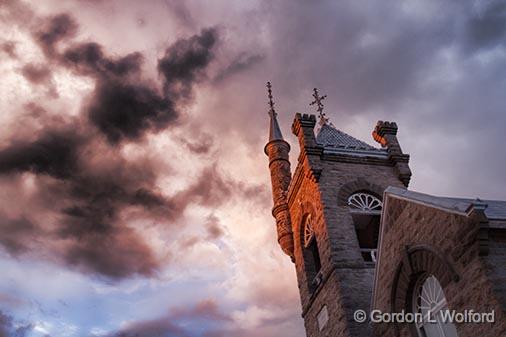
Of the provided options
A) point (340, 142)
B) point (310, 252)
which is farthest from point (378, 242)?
point (340, 142)

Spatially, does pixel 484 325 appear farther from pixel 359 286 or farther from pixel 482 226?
pixel 359 286

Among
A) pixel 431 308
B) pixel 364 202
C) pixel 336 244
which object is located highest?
pixel 364 202

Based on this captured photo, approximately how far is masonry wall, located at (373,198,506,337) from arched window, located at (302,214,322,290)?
7705 mm

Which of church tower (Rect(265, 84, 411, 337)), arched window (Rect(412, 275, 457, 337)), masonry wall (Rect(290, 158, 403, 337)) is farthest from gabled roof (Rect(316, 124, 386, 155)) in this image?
arched window (Rect(412, 275, 457, 337))

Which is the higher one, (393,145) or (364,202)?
(393,145)

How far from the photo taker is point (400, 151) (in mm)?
23000

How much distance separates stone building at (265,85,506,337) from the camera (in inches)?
391

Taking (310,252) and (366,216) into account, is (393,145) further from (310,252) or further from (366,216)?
(310,252)

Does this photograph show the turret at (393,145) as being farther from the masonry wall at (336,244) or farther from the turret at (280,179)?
the turret at (280,179)

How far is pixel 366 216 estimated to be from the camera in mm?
20797

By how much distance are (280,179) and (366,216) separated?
20.5 feet

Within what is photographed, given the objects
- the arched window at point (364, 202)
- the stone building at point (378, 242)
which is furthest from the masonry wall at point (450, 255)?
the arched window at point (364, 202)

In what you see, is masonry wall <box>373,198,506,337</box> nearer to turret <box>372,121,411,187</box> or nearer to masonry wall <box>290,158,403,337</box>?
masonry wall <box>290,158,403,337</box>

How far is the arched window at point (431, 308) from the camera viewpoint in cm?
1125
